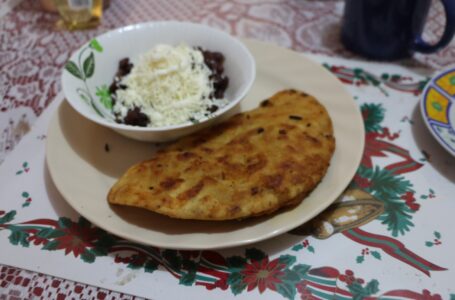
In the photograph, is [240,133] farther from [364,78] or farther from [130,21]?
[130,21]

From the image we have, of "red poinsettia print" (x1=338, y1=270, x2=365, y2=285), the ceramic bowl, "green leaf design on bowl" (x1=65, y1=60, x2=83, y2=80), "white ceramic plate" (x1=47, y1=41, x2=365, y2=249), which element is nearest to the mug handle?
"white ceramic plate" (x1=47, y1=41, x2=365, y2=249)

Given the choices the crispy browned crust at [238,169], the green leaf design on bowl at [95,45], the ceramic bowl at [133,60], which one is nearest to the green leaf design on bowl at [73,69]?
the ceramic bowl at [133,60]

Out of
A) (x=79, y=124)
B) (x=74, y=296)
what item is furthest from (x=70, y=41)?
(x=74, y=296)

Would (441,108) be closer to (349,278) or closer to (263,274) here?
(349,278)

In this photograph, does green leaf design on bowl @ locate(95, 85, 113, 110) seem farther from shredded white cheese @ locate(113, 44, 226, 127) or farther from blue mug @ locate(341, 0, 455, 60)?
blue mug @ locate(341, 0, 455, 60)

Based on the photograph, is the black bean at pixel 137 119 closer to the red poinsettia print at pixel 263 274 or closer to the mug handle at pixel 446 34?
the red poinsettia print at pixel 263 274

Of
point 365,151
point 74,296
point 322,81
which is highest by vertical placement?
point 322,81

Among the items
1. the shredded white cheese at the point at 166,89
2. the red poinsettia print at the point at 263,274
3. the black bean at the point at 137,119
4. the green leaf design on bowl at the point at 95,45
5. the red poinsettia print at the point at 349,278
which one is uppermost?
the green leaf design on bowl at the point at 95,45
